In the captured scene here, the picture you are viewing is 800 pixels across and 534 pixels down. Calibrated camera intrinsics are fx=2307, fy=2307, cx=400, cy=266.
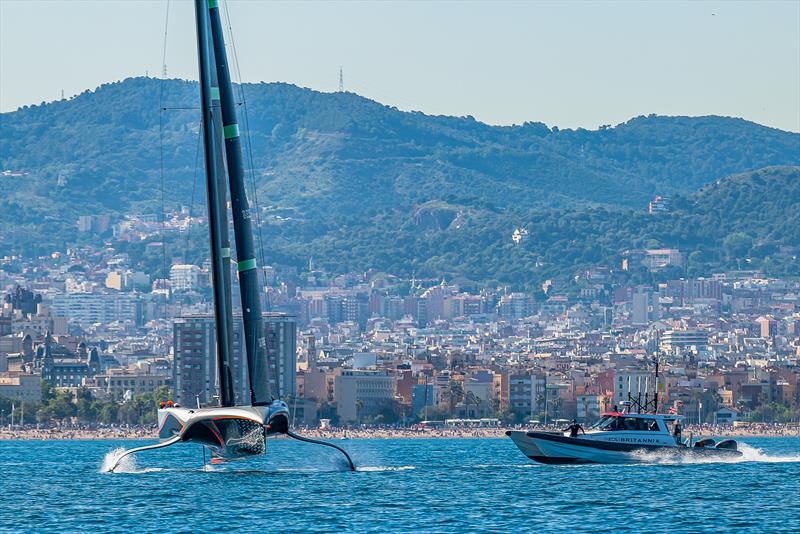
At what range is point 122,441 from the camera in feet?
571

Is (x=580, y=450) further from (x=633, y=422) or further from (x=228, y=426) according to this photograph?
(x=228, y=426)

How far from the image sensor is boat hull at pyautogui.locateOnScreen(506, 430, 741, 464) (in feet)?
243

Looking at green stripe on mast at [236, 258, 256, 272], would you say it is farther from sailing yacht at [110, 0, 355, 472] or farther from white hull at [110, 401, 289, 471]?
white hull at [110, 401, 289, 471]

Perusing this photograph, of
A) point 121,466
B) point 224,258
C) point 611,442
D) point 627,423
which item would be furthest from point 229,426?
point 121,466

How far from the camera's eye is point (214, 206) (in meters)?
65.4

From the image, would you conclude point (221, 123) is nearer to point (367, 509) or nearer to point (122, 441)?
point (367, 509)

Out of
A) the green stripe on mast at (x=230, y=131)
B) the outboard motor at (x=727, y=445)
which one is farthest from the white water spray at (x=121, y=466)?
the outboard motor at (x=727, y=445)

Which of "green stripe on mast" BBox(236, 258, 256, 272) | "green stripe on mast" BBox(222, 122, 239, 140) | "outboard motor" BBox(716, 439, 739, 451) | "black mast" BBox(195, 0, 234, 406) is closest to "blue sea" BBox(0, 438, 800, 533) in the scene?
"outboard motor" BBox(716, 439, 739, 451)

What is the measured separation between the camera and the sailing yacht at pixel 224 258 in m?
63.6

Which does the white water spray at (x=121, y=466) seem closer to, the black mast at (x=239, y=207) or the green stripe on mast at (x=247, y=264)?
the black mast at (x=239, y=207)

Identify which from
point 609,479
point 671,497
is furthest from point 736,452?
point 671,497

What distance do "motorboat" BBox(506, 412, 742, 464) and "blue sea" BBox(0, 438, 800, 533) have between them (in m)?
0.45

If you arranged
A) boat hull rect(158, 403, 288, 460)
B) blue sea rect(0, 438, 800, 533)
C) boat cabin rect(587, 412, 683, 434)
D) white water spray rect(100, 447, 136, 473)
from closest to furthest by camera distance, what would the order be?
blue sea rect(0, 438, 800, 533), boat hull rect(158, 403, 288, 460), boat cabin rect(587, 412, 683, 434), white water spray rect(100, 447, 136, 473)

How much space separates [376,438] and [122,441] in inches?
1197
